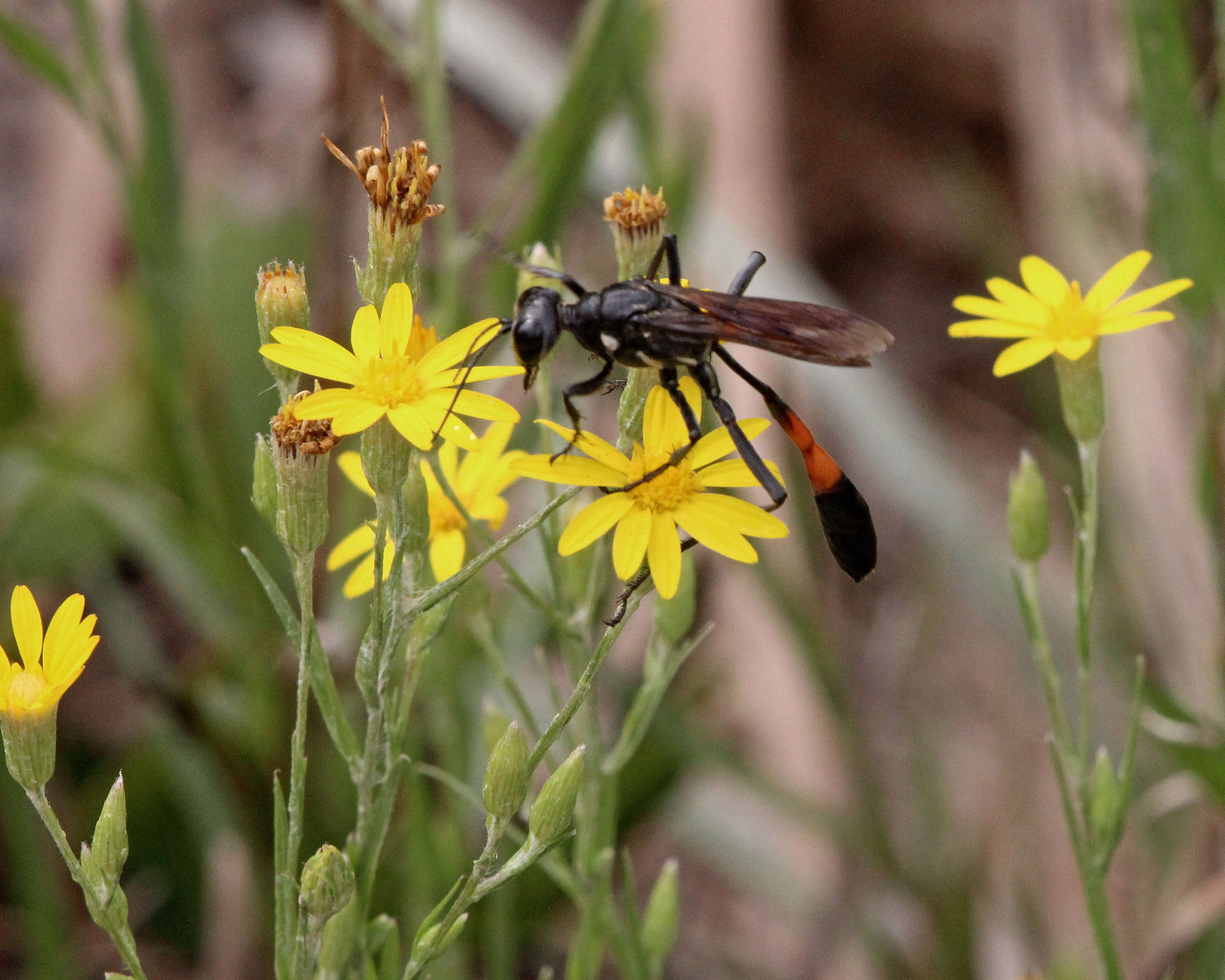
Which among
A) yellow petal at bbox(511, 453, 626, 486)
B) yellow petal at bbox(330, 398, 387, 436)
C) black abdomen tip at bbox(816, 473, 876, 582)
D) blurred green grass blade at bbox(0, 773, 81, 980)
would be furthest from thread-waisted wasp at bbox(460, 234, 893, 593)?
blurred green grass blade at bbox(0, 773, 81, 980)

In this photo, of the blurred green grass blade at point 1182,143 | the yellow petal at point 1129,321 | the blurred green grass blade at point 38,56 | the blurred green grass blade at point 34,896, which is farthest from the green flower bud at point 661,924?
the blurred green grass blade at point 38,56

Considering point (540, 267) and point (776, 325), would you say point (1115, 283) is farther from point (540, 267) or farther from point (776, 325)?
point (540, 267)

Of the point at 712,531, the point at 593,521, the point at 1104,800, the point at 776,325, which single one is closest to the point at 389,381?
the point at 593,521

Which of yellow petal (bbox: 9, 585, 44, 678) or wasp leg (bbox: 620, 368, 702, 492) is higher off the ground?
wasp leg (bbox: 620, 368, 702, 492)

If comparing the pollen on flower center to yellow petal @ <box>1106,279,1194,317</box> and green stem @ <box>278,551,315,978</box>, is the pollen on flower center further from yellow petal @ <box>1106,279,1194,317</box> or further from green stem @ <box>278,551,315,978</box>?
yellow petal @ <box>1106,279,1194,317</box>

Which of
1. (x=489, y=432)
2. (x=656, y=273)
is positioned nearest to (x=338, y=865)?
(x=489, y=432)

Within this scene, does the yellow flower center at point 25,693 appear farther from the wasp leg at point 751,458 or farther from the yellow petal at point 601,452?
the wasp leg at point 751,458
